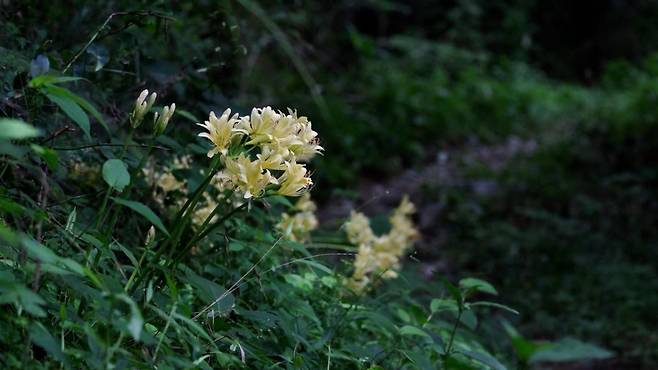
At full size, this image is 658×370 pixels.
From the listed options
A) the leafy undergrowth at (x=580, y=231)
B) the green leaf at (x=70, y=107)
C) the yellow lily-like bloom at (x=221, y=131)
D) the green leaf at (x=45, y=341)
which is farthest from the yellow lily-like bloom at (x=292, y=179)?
the leafy undergrowth at (x=580, y=231)

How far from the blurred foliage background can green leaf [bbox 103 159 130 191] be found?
28 centimetres

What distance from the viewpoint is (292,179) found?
1.59m

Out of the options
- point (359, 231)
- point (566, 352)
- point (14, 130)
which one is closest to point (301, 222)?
point (359, 231)

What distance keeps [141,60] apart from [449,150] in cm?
545

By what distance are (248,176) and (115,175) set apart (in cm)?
25

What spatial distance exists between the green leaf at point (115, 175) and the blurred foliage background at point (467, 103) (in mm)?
285

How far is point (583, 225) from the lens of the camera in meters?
5.82

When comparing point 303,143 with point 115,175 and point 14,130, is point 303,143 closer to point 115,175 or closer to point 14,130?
point 115,175

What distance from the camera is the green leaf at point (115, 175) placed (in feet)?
4.76

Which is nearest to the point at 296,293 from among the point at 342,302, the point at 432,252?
the point at 342,302

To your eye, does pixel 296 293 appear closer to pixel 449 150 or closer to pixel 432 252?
pixel 432 252

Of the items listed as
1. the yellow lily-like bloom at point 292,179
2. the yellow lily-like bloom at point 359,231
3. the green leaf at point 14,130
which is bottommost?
the green leaf at point 14,130

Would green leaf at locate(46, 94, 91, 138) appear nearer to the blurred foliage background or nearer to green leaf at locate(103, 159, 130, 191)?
green leaf at locate(103, 159, 130, 191)

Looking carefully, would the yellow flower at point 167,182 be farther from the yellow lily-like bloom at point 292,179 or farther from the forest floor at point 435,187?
the forest floor at point 435,187
